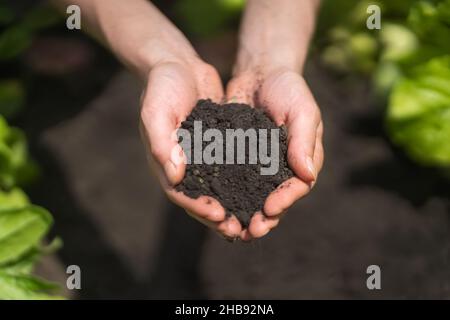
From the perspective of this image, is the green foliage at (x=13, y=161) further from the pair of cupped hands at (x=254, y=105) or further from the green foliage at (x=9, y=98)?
the pair of cupped hands at (x=254, y=105)

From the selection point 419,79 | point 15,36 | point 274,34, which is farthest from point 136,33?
point 419,79

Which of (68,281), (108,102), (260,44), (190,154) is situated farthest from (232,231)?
(108,102)

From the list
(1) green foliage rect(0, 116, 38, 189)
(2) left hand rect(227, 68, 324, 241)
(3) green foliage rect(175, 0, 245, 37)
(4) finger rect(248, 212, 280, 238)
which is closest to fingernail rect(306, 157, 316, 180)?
(2) left hand rect(227, 68, 324, 241)

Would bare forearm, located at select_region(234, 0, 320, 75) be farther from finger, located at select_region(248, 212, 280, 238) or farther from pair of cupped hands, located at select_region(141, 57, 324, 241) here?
finger, located at select_region(248, 212, 280, 238)

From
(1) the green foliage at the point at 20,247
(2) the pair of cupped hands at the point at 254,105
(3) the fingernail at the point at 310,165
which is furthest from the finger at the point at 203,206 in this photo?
(1) the green foliage at the point at 20,247

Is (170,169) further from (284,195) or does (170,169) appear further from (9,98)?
(9,98)

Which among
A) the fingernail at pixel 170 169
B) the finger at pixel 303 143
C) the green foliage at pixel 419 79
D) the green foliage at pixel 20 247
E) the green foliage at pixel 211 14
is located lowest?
the green foliage at pixel 20 247
